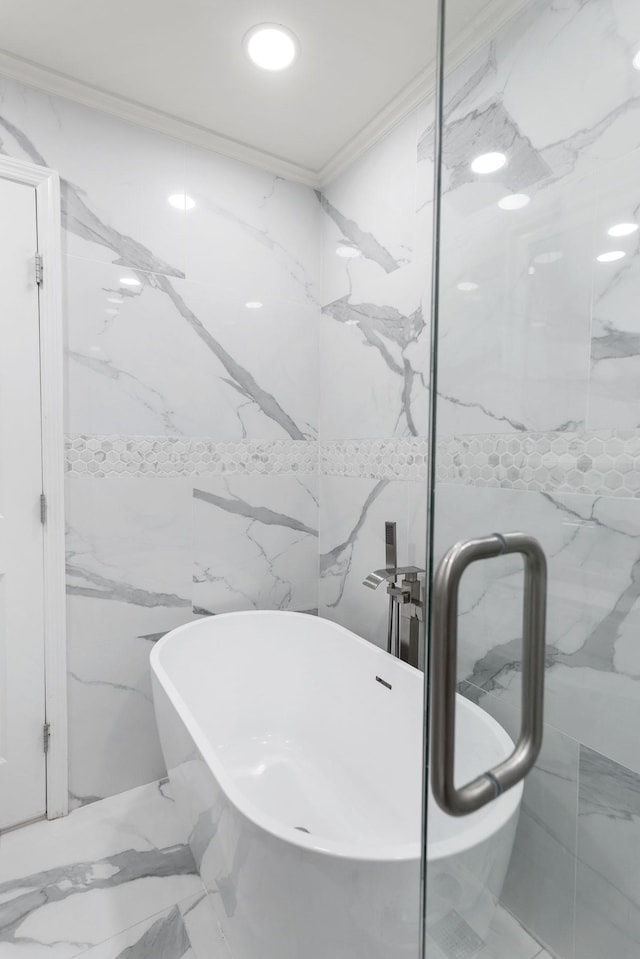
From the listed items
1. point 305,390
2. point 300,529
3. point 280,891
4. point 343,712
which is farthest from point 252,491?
point 280,891

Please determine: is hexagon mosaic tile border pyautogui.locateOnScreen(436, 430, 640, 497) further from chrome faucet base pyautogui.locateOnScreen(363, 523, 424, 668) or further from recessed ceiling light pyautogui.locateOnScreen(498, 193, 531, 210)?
chrome faucet base pyautogui.locateOnScreen(363, 523, 424, 668)

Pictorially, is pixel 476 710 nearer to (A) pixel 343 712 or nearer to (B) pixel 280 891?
(B) pixel 280 891

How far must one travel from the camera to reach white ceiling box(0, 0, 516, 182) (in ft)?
4.84

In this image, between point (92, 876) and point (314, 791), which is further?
point (314, 791)

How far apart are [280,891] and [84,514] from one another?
53.6 inches

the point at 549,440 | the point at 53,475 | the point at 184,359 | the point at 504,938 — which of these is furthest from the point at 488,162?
the point at 53,475

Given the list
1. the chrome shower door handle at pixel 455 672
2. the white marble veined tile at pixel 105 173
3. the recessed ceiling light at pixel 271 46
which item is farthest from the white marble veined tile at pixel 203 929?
the recessed ceiling light at pixel 271 46

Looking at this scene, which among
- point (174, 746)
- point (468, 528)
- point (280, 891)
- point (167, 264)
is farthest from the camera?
point (167, 264)

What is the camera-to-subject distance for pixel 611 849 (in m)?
0.72

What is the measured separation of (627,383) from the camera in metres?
0.71

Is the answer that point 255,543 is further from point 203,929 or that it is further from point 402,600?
point 203,929

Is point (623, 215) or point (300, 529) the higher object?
point (623, 215)

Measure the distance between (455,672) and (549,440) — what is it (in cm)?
35

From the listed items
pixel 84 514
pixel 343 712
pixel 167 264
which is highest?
pixel 167 264
